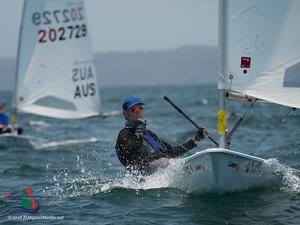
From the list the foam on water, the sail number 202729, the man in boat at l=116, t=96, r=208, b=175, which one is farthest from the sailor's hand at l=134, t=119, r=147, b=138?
the sail number 202729

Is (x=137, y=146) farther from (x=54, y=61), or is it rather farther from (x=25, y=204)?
(x=54, y=61)

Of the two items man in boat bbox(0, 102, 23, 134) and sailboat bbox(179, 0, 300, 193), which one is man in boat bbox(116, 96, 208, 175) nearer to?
sailboat bbox(179, 0, 300, 193)

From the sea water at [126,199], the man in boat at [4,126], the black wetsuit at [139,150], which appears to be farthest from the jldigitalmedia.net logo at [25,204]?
the man in boat at [4,126]

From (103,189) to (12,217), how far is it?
158 centimetres

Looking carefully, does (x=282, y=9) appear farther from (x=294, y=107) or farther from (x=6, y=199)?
(x=6, y=199)

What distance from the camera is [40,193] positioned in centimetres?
785

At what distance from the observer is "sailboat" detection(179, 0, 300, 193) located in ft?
22.4

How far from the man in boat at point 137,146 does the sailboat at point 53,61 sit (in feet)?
27.7

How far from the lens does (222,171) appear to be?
21.5ft

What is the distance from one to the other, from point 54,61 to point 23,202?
9173 mm

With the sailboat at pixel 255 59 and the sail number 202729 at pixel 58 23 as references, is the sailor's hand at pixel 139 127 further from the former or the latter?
the sail number 202729 at pixel 58 23

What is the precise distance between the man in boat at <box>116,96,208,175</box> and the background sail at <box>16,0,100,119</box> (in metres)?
8.52

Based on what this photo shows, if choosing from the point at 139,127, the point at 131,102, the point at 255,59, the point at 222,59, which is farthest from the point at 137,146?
the point at 255,59

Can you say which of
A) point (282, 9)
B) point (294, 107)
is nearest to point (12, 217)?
point (294, 107)
